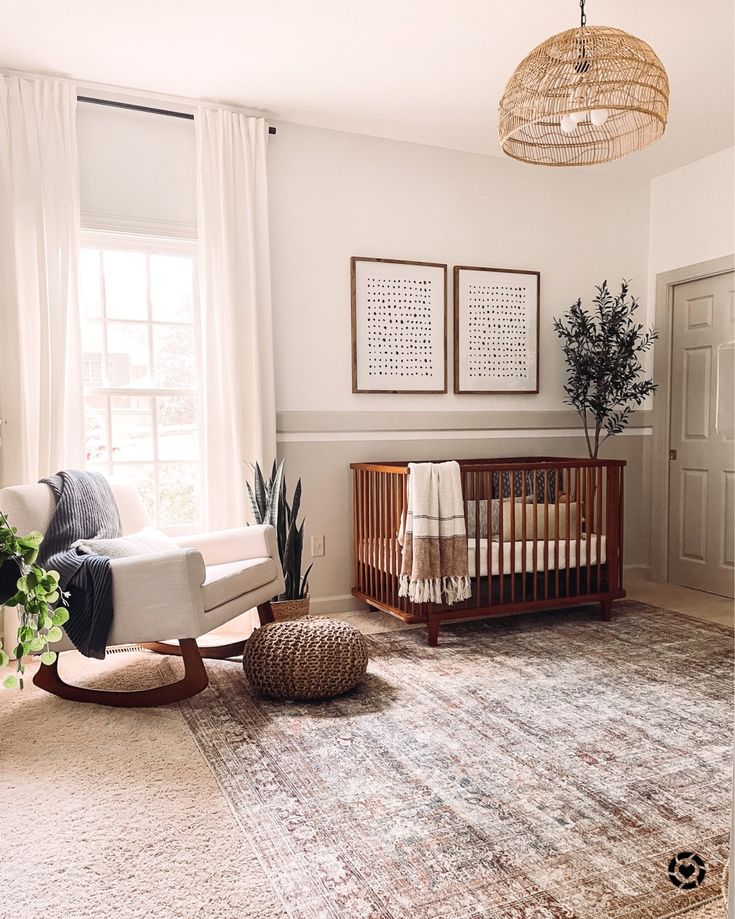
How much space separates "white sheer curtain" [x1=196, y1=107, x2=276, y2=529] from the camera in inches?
136

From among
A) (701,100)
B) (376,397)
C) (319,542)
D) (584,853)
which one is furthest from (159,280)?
(584,853)

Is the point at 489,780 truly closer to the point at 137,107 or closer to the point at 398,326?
the point at 398,326

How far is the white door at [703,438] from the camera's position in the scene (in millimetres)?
4137

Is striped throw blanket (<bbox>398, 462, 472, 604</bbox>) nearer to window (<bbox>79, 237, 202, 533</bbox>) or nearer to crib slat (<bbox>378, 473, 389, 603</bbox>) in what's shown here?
crib slat (<bbox>378, 473, 389, 603</bbox>)

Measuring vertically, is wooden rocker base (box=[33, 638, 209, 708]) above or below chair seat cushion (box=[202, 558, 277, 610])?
below

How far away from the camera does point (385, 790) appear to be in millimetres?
1960

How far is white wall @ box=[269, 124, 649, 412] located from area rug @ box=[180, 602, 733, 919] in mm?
1533

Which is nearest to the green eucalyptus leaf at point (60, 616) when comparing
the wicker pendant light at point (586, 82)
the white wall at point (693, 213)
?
the wicker pendant light at point (586, 82)

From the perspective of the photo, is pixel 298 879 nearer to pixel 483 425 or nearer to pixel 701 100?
pixel 483 425

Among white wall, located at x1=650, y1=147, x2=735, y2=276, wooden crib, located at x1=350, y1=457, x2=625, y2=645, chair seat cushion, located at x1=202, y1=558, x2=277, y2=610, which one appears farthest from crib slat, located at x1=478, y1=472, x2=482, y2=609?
white wall, located at x1=650, y1=147, x2=735, y2=276

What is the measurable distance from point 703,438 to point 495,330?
4.50 feet

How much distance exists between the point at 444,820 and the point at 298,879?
0.40m

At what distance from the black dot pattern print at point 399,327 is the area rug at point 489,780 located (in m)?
1.51

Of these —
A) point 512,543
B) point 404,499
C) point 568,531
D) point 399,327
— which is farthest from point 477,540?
point 399,327
